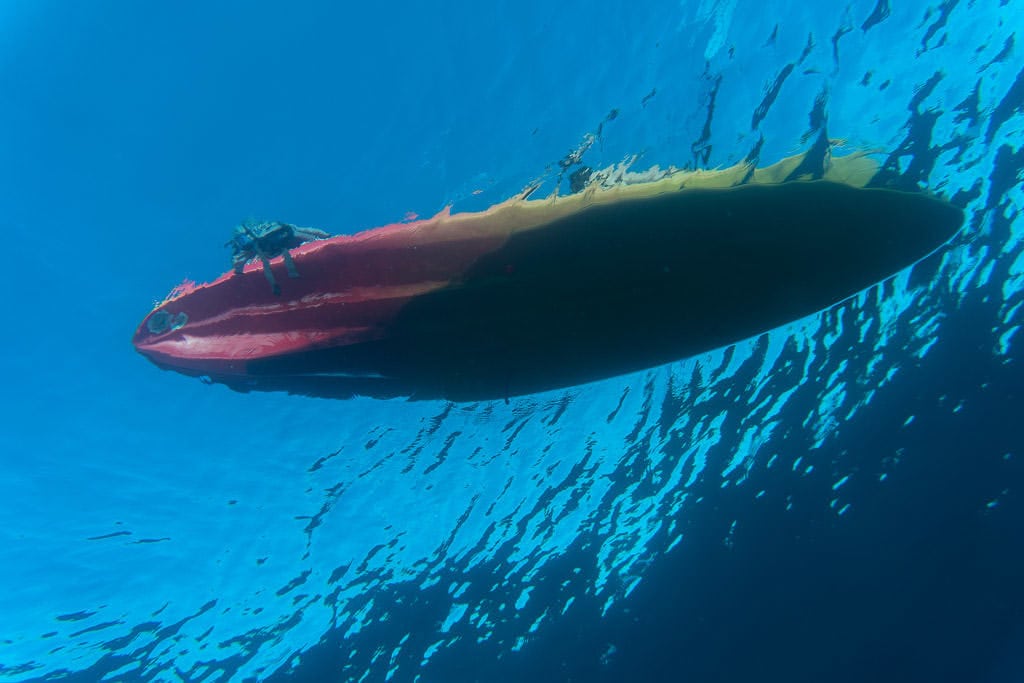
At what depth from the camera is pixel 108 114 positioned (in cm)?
570

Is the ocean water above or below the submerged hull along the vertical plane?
above

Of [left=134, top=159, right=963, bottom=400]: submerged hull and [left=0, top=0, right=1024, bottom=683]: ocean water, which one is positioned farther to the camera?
[left=0, top=0, right=1024, bottom=683]: ocean water

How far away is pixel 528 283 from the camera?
14.9ft

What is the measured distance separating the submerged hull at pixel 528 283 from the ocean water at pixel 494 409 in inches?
87.5

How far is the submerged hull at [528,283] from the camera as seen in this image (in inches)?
168

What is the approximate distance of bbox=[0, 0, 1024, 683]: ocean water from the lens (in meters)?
5.91

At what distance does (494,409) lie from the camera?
10.2 meters

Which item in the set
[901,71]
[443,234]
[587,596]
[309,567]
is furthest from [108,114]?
[587,596]

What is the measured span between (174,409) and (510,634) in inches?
518

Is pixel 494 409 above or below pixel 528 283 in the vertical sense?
above

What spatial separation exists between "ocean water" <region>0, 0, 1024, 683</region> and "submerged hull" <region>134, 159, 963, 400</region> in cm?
222

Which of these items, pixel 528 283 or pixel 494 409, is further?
pixel 494 409

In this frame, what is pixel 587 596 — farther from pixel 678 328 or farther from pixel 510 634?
pixel 678 328

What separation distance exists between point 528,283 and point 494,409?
19.9ft
